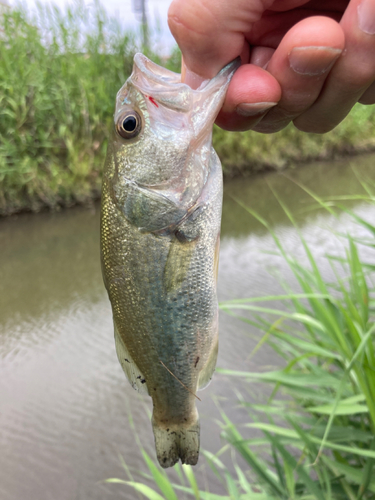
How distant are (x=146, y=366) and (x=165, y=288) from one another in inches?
10.5

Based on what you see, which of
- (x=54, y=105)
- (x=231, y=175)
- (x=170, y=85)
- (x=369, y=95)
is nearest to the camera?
(x=170, y=85)

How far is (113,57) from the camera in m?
6.97

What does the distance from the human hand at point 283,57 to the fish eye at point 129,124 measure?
0.22 m

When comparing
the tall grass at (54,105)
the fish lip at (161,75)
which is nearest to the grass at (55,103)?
the tall grass at (54,105)

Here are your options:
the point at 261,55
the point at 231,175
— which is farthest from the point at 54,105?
the point at 261,55

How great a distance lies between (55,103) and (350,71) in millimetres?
6345

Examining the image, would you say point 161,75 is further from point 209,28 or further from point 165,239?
point 165,239

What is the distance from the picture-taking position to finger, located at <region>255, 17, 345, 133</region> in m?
1.01

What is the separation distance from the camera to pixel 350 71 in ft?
3.65

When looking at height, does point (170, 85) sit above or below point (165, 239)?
above

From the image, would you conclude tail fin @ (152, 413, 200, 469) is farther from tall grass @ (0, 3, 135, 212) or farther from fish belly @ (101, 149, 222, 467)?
tall grass @ (0, 3, 135, 212)

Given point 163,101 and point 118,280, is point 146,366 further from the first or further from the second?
point 163,101

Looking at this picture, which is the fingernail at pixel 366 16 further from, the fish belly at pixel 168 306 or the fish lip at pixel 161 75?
the fish belly at pixel 168 306

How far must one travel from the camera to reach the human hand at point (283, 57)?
1.02m
